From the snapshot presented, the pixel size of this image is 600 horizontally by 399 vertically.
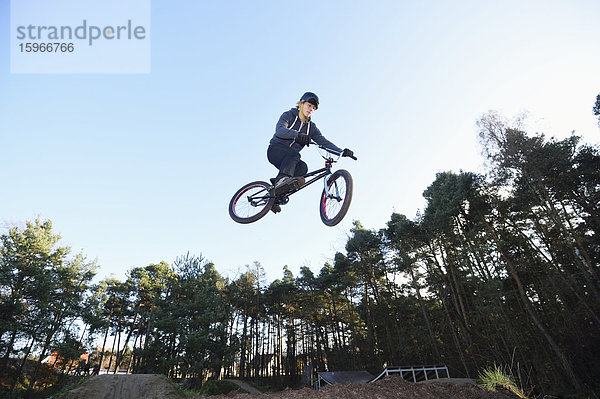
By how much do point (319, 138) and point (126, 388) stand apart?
13.0 meters

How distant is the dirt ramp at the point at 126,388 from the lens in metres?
10.4

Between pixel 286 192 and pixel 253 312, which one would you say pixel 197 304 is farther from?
pixel 286 192

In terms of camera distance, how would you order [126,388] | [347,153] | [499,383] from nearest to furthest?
[347,153]
[499,383]
[126,388]

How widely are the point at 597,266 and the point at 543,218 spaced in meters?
2.80

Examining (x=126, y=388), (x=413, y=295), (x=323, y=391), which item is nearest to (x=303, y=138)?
(x=323, y=391)

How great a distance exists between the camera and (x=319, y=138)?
500 cm

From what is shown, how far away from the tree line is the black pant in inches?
431

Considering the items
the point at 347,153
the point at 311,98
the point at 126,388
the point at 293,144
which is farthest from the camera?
the point at 126,388

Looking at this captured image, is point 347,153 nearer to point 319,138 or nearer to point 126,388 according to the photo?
point 319,138

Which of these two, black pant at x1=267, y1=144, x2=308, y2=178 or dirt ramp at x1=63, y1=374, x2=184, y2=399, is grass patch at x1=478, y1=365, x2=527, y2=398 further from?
dirt ramp at x1=63, y1=374, x2=184, y2=399

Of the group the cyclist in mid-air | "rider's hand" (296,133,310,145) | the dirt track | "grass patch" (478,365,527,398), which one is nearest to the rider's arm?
the cyclist in mid-air

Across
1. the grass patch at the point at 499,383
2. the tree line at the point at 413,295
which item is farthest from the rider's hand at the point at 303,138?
the tree line at the point at 413,295

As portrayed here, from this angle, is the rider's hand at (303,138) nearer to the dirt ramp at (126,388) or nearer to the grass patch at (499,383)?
the grass patch at (499,383)

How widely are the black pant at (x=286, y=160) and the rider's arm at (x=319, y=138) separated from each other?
0.44m
